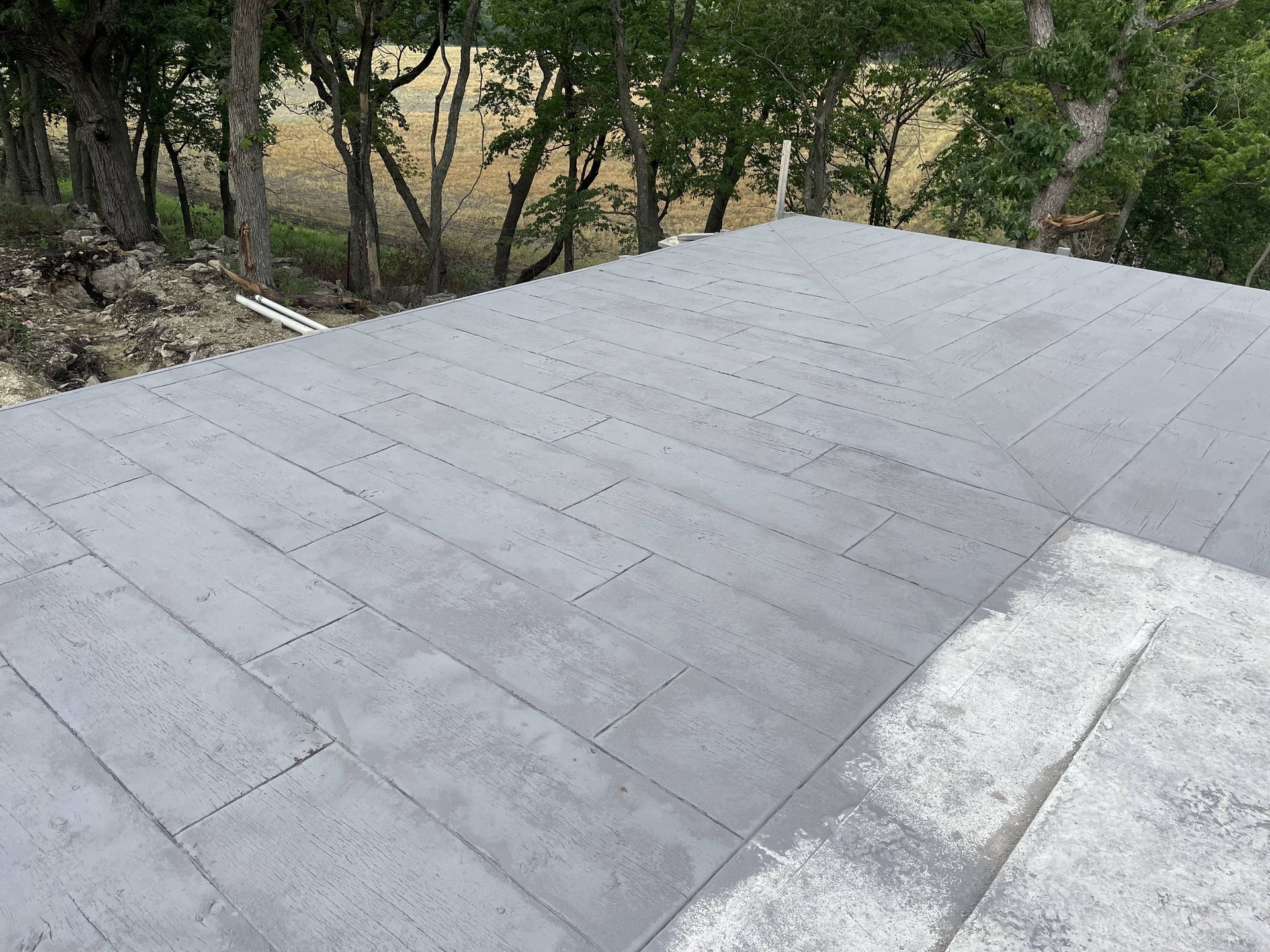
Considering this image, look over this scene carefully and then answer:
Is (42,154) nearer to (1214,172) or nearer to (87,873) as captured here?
(87,873)

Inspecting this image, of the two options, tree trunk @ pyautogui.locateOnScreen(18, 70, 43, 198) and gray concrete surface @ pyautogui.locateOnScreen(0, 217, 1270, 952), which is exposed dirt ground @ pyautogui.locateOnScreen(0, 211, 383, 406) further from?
tree trunk @ pyautogui.locateOnScreen(18, 70, 43, 198)

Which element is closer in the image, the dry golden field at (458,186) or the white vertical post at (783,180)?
the white vertical post at (783,180)

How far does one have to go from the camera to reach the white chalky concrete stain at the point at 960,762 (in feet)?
5.26

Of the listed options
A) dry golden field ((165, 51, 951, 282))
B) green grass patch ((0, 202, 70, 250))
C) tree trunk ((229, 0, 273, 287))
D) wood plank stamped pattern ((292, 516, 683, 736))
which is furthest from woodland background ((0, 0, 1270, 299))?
wood plank stamped pattern ((292, 516, 683, 736))

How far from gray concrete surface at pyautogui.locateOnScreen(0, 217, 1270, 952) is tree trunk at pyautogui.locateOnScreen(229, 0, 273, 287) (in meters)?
5.29

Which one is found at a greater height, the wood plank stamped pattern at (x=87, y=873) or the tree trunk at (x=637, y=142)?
the tree trunk at (x=637, y=142)

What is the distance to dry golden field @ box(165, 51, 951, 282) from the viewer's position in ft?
75.2

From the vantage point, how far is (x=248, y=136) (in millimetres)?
8758

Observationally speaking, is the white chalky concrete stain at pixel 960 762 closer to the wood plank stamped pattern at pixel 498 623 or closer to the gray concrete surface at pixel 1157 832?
the gray concrete surface at pixel 1157 832

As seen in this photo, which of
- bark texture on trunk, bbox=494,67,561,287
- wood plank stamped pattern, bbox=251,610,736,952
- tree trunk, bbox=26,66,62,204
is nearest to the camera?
wood plank stamped pattern, bbox=251,610,736,952

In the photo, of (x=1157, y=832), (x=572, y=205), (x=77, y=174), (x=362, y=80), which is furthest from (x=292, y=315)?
(x=572, y=205)

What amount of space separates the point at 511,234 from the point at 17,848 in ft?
53.3

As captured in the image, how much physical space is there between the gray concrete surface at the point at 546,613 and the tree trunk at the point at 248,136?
5289 mm

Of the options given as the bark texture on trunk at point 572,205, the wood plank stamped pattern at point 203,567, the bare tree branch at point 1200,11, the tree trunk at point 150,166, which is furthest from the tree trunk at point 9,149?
the bare tree branch at point 1200,11
